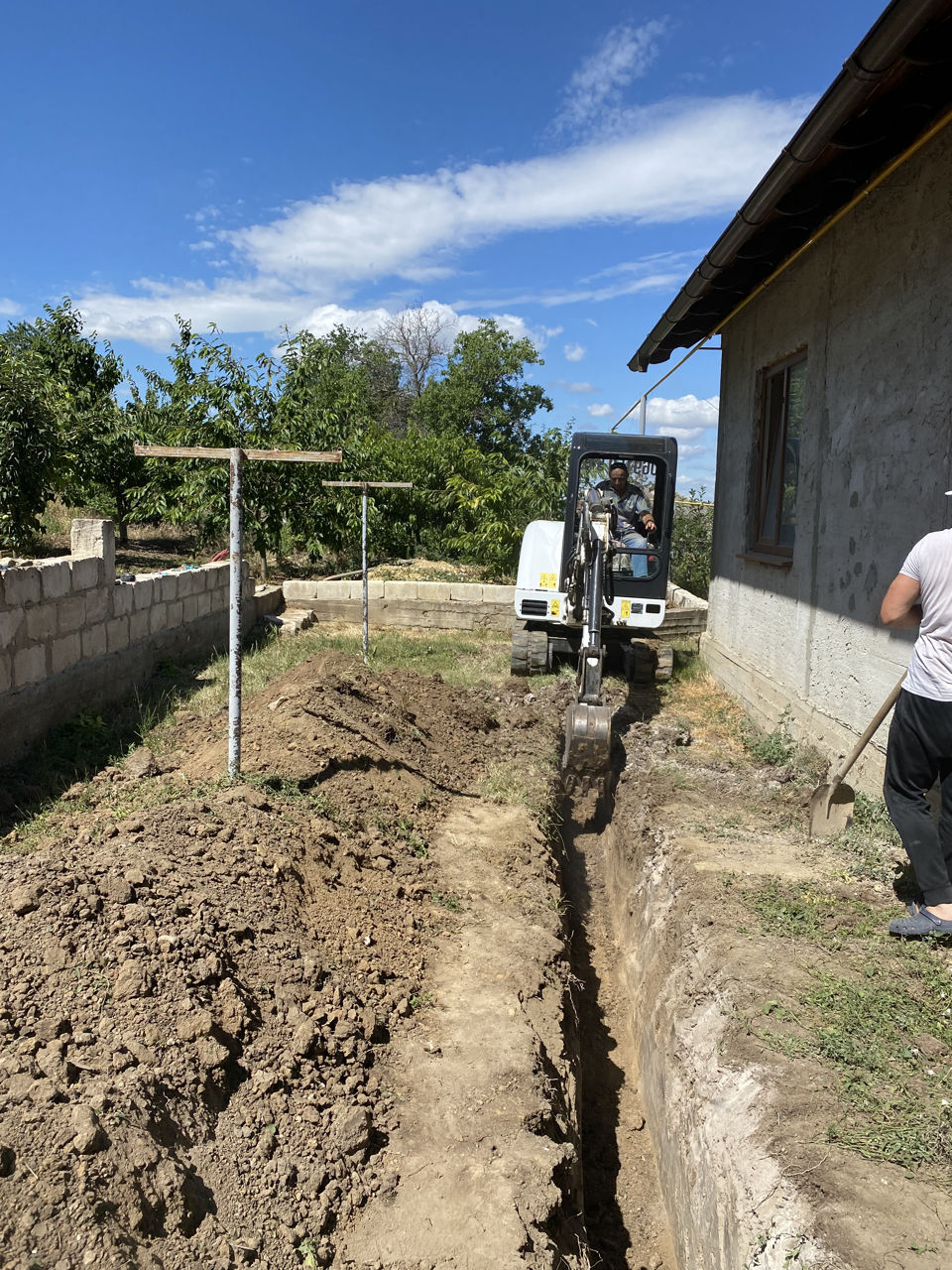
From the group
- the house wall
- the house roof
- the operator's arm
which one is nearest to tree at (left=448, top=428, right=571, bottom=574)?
the house wall

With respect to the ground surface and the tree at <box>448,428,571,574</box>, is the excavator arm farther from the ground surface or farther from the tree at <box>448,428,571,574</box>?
the tree at <box>448,428,571,574</box>

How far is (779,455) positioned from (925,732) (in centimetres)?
479

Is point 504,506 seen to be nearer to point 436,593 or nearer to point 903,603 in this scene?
point 436,593

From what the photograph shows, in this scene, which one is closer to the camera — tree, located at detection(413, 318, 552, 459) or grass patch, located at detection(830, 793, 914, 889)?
grass patch, located at detection(830, 793, 914, 889)

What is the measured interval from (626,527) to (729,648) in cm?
174

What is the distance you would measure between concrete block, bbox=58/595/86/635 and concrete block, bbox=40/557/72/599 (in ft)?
0.31

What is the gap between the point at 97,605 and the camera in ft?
23.0

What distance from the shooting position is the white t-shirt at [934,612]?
3590mm

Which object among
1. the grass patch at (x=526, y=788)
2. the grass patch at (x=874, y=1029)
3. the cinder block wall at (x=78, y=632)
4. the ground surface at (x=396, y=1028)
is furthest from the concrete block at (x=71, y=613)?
the grass patch at (x=874, y=1029)

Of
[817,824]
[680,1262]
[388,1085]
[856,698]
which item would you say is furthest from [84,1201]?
[856,698]

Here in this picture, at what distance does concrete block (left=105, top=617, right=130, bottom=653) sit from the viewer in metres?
7.23

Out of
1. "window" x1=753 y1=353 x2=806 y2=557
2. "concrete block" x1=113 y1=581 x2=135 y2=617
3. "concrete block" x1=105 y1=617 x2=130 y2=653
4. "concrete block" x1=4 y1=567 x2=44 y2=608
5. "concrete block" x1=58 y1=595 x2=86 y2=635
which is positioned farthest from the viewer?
"window" x1=753 y1=353 x2=806 y2=557

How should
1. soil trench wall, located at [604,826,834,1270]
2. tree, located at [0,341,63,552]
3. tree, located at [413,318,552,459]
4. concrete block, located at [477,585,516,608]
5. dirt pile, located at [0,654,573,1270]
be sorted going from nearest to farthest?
dirt pile, located at [0,654,573,1270]
soil trench wall, located at [604,826,834,1270]
tree, located at [0,341,63,552]
concrete block, located at [477,585,516,608]
tree, located at [413,318,552,459]

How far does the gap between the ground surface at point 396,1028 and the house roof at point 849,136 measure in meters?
3.91
